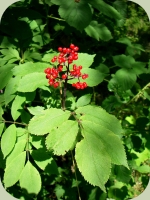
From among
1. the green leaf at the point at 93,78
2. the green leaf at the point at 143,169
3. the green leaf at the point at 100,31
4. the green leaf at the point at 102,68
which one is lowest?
the green leaf at the point at 143,169

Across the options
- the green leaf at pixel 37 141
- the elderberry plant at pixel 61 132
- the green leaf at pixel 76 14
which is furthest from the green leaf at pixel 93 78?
the green leaf at pixel 37 141

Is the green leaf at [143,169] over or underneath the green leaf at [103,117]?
underneath

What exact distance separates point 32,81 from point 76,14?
655 mm

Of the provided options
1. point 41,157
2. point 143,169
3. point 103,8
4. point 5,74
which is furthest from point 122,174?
point 103,8

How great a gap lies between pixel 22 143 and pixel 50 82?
0.49m

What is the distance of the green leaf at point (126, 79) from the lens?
2451mm

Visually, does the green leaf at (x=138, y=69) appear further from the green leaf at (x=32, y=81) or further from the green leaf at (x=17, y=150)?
the green leaf at (x=17, y=150)

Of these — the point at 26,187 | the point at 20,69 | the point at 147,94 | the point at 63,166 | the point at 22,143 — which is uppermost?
the point at 20,69

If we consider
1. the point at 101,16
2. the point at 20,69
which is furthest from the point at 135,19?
the point at 20,69

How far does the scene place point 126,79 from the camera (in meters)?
2.48

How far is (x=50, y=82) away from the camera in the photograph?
4.99 ft

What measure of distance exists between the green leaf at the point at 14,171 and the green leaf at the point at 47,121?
0.37m

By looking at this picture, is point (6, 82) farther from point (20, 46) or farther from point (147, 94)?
point (147, 94)

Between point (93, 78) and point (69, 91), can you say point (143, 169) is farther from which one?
point (93, 78)
